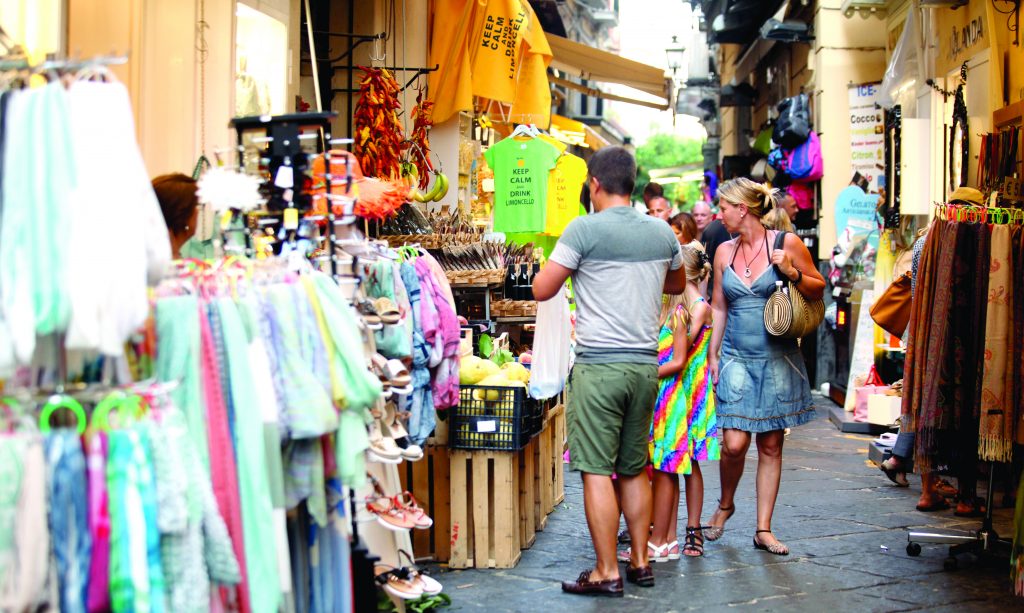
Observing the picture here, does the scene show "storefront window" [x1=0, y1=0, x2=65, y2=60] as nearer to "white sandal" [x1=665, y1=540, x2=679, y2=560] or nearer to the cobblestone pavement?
the cobblestone pavement

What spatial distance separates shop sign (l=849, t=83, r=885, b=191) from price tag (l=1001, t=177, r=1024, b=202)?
6921mm

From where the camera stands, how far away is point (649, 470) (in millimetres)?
6672

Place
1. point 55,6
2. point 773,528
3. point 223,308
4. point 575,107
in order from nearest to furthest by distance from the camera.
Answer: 1. point 223,308
2. point 55,6
3. point 773,528
4. point 575,107

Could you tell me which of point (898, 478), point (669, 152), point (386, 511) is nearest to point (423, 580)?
point (386, 511)

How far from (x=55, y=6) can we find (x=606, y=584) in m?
3.63

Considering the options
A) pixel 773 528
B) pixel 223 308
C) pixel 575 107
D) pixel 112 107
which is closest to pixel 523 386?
pixel 773 528

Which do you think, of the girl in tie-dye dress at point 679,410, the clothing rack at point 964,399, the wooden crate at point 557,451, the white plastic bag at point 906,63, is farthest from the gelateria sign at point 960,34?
the wooden crate at point 557,451

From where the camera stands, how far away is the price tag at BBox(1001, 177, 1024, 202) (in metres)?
6.73

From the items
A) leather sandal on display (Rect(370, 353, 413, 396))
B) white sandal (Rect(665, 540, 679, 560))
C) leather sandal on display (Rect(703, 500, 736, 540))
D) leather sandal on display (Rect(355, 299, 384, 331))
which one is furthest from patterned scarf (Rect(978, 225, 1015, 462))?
leather sandal on display (Rect(355, 299, 384, 331))

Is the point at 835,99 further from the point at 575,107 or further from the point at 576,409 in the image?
the point at 575,107

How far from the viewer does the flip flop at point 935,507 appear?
25.2 feet

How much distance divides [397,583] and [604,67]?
11397 mm

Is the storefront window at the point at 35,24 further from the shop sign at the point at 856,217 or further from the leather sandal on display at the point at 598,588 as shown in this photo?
the shop sign at the point at 856,217

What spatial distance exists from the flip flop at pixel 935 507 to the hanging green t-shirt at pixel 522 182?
3.52 metres
